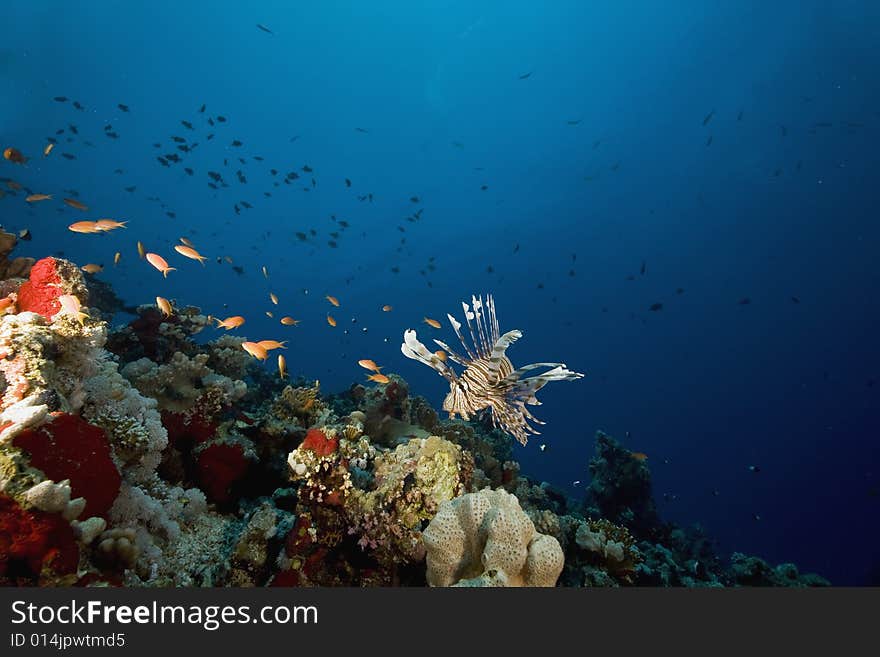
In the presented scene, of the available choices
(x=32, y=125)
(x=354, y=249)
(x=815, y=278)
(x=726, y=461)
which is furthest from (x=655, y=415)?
(x=32, y=125)

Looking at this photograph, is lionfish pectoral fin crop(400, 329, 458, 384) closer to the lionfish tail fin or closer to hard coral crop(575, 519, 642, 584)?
the lionfish tail fin

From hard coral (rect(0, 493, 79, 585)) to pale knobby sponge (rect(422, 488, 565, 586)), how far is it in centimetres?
187

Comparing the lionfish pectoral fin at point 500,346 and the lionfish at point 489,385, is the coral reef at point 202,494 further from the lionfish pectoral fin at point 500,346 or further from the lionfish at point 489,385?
the lionfish pectoral fin at point 500,346

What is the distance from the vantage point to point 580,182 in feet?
172

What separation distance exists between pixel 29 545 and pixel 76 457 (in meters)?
0.52

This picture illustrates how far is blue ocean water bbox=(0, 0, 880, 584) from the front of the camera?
37.4 meters

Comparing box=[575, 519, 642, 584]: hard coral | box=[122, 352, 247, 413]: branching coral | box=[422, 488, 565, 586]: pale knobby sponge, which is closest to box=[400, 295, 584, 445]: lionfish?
box=[422, 488, 565, 586]: pale knobby sponge

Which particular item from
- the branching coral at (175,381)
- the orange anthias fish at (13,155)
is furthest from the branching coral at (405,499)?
the orange anthias fish at (13,155)

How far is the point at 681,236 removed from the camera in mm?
54156

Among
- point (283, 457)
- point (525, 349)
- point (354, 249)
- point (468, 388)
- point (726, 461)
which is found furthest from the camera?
point (525, 349)

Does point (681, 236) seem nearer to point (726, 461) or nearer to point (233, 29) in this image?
point (726, 461)

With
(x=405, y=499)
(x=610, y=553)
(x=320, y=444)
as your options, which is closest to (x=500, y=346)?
(x=405, y=499)

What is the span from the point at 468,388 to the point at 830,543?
6421 centimetres

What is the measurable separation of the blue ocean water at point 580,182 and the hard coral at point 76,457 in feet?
91.1
